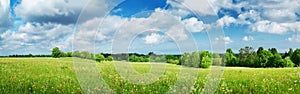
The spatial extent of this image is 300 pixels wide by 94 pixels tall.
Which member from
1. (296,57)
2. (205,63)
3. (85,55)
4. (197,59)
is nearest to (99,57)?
(197,59)

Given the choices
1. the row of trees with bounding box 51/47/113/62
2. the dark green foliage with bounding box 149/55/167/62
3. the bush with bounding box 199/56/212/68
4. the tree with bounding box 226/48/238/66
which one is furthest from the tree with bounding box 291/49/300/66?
the dark green foliage with bounding box 149/55/167/62

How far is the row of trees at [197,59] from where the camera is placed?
49.8 feet

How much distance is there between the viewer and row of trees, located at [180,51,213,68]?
1517cm

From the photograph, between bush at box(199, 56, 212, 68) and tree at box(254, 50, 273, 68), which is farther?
tree at box(254, 50, 273, 68)

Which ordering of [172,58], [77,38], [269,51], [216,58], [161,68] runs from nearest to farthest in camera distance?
[77,38] < [216,58] < [161,68] < [172,58] < [269,51]

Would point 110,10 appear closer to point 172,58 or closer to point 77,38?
point 77,38

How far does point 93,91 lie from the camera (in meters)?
10.8

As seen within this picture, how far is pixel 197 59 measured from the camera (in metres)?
18.1

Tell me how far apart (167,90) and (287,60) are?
33.5 m

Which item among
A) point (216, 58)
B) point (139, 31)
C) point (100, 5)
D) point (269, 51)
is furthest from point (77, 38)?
point (269, 51)

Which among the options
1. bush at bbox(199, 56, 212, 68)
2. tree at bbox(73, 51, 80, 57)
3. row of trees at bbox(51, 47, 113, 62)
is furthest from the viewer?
bush at bbox(199, 56, 212, 68)

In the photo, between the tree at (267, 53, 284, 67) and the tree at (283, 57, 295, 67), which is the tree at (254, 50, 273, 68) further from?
the tree at (283, 57, 295, 67)

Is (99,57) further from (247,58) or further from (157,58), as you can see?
(247,58)

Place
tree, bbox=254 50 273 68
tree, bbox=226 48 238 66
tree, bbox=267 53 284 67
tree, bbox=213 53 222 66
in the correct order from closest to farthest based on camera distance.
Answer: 1. tree, bbox=213 53 222 66
2. tree, bbox=226 48 238 66
3. tree, bbox=254 50 273 68
4. tree, bbox=267 53 284 67
